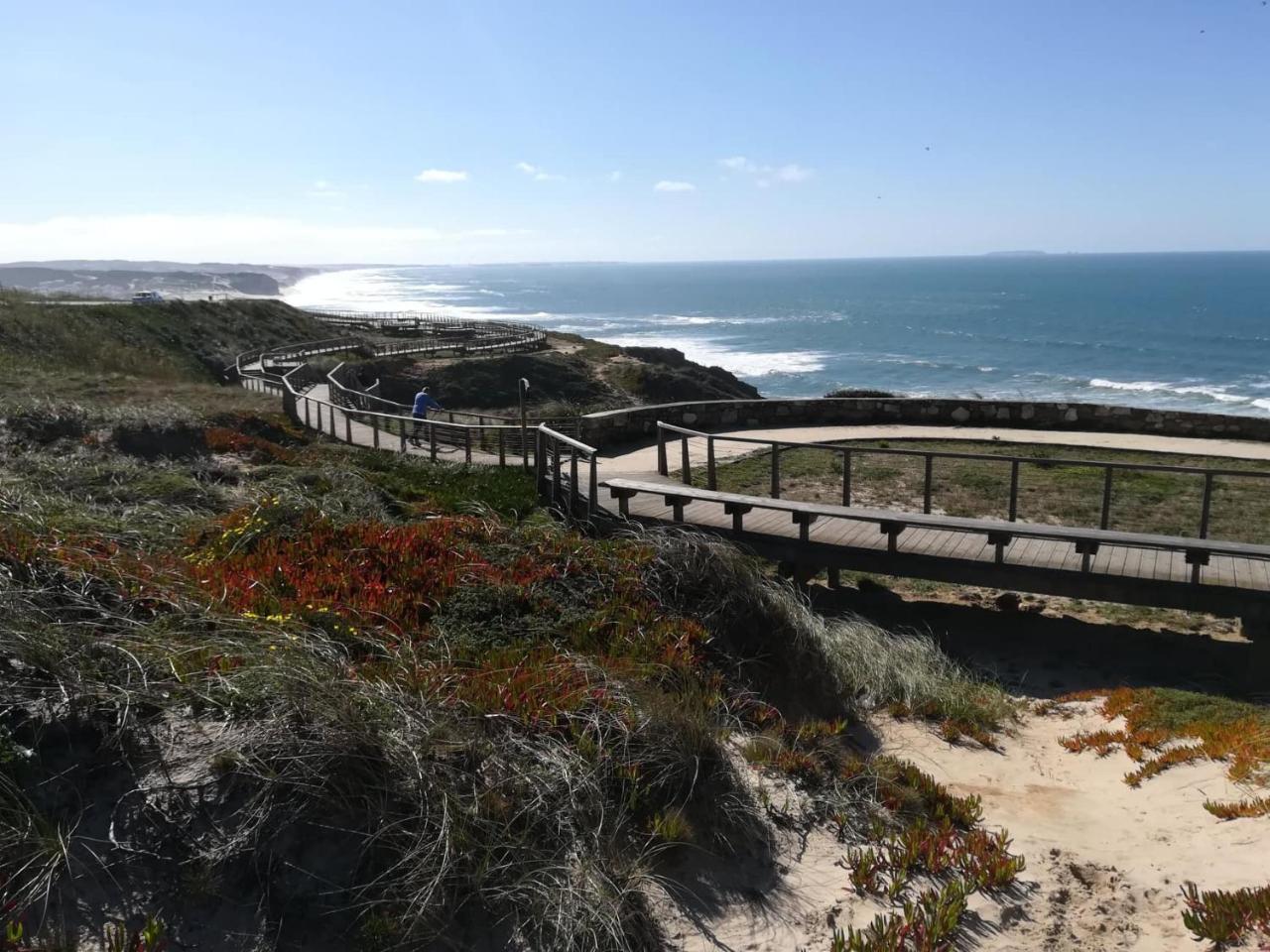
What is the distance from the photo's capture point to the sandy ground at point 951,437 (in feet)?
46.3

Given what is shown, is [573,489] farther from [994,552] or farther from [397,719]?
[397,719]

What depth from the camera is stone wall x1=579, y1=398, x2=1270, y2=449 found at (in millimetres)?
15477

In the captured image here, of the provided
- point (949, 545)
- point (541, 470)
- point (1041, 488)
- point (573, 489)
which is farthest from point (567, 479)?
point (1041, 488)

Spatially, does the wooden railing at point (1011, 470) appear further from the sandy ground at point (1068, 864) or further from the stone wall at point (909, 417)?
the sandy ground at point (1068, 864)

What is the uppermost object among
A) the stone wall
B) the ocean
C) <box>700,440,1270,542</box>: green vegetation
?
the stone wall

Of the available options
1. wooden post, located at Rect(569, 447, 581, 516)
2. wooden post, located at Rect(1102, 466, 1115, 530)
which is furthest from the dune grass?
wooden post, located at Rect(569, 447, 581, 516)

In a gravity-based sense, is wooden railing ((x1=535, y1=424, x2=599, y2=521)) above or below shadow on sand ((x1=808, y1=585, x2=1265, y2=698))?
above

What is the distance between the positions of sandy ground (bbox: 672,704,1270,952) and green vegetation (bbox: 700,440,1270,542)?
475cm

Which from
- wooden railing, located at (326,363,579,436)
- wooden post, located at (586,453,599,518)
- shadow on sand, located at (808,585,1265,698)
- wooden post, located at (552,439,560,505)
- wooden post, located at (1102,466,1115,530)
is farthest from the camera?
wooden railing, located at (326,363,579,436)

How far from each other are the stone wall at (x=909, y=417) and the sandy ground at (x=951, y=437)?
309 mm

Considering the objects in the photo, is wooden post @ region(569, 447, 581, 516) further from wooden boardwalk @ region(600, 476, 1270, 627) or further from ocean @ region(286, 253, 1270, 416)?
ocean @ region(286, 253, 1270, 416)

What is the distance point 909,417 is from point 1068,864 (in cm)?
1259

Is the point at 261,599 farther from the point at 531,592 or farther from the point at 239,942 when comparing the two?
the point at 239,942

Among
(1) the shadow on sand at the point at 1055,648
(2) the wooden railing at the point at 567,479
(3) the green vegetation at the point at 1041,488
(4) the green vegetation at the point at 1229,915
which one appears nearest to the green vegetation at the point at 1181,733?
(1) the shadow on sand at the point at 1055,648
